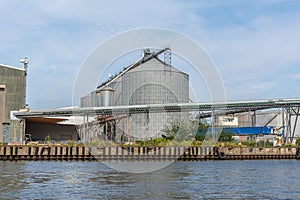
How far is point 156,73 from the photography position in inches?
3939

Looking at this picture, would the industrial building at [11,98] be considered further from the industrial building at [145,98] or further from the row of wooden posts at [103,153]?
the row of wooden posts at [103,153]

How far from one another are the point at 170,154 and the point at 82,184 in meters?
36.5

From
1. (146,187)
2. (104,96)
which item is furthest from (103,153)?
(104,96)

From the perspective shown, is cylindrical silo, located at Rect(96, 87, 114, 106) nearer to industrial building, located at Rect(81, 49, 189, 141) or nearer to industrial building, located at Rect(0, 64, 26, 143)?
industrial building, located at Rect(81, 49, 189, 141)

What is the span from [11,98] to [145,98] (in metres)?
26.7

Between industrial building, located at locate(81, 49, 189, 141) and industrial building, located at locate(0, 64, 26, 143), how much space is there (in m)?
13.0

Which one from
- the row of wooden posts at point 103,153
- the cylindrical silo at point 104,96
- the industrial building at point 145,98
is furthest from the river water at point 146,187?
the cylindrical silo at point 104,96

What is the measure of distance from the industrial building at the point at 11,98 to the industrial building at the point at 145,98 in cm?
1301

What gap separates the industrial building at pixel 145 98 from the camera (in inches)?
3831

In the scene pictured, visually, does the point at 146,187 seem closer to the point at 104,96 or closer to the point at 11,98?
the point at 11,98

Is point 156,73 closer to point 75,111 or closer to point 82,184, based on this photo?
point 75,111

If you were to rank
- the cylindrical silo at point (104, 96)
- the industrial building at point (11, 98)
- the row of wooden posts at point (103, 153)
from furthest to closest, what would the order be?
the cylindrical silo at point (104, 96) → the industrial building at point (11, 98) → the row of wooden posts at point (103, 153)

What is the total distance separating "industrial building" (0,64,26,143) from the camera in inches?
3652

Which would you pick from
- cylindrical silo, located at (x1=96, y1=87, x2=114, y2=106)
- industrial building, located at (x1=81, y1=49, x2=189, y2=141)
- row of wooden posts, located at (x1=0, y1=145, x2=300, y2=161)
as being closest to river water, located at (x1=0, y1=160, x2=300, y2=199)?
row of wooden posts, located at (x1=0, y1=145, x2=300, y2=161)
